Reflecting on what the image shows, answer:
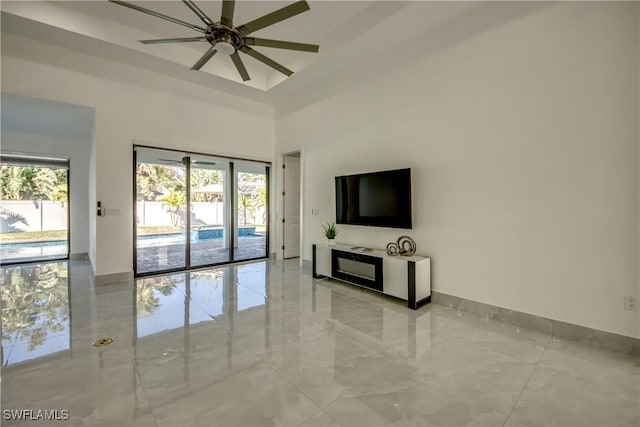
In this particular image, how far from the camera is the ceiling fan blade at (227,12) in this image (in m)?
2.29

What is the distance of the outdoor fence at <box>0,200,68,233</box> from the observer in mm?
6215

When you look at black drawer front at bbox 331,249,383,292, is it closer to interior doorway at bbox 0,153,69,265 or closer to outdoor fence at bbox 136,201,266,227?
outdoor fence at bbox 136,201,266,227

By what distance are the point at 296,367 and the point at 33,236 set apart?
7709 mm

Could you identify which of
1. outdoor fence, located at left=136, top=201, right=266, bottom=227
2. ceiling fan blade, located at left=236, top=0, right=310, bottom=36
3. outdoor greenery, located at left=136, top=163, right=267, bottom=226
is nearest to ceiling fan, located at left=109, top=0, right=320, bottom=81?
ceiling fan blade, located at left=236, top=0, right=310, bottom=36

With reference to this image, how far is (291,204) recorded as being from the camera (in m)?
6.74

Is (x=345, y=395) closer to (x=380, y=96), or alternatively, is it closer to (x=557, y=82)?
(x=557, y=82)

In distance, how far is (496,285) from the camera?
10.5ft

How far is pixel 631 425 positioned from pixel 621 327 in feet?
3.99

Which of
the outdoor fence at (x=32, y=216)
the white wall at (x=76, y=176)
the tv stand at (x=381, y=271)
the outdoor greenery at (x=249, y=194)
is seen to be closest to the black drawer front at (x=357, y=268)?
the tv stand at (x=381, y=271)

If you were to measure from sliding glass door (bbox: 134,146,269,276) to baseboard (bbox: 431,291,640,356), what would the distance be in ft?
14.5

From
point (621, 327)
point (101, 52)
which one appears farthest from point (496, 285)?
point (101, 52)

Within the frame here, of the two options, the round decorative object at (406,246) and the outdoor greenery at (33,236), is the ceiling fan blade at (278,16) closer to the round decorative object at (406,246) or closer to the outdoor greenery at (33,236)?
the round decorative object at (406,246)

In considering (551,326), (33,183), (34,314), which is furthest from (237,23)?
(33,183)

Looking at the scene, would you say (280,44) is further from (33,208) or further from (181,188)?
(33,208)
